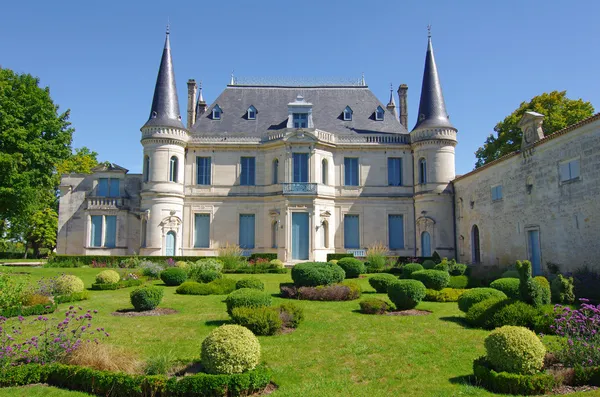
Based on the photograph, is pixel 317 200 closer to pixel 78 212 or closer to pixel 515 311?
pixel 78 212

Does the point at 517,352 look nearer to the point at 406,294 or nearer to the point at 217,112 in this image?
the point at 406,294

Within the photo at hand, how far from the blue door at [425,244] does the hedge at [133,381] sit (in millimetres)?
24177

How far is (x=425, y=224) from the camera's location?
30.4 m

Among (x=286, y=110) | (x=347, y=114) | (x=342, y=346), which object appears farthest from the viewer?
(x=286, y=110)

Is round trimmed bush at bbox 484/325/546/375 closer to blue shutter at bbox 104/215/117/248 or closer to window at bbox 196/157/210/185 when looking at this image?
window at bbox 196/157/210/185

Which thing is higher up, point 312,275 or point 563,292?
point 312,275

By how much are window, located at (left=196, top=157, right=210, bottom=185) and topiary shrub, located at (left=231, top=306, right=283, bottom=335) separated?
22.2 meters

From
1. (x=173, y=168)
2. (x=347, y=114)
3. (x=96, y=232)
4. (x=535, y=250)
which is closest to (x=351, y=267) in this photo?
(x=535, y=250)

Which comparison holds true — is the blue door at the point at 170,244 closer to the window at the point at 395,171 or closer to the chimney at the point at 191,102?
the chimney at the point at 191,102

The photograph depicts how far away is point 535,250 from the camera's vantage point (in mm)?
20359

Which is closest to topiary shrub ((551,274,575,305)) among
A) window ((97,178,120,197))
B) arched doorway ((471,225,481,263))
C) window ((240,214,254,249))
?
arched doorway ((471,225,481,263))

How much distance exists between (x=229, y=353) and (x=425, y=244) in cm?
2493

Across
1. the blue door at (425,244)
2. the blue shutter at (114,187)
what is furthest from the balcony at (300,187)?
the blue shutter at (114,187)

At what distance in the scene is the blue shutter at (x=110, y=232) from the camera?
31359 millimetres
